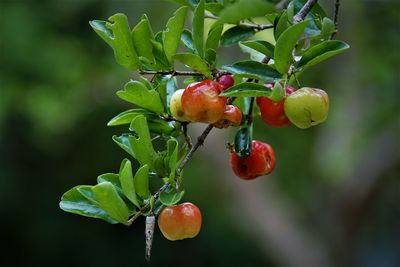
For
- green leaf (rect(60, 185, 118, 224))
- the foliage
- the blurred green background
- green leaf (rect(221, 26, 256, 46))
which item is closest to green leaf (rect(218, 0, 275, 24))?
the foliage

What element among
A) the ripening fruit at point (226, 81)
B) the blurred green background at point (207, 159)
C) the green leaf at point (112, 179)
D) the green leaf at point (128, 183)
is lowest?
the blurred green background at point (207, 159)

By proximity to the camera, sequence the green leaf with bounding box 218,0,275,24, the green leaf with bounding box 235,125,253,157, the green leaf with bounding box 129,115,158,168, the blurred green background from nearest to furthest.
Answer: the green leaf with bounding box 218,0,275,24, the green leaf with bounding box 129,115,158,168, the green leaf with bounding box 235,125,253,157, the blurred green background

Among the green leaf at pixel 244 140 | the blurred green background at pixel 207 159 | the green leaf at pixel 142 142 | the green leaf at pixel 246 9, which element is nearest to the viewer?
the green leaf at pixel 246 9

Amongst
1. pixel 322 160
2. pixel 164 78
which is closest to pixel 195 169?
pixel 322 160

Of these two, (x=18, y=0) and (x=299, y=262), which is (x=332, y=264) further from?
(x=18, y=0)

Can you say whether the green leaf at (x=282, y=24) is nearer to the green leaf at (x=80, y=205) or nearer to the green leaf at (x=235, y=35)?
the green leaf at (x=235, y=35)

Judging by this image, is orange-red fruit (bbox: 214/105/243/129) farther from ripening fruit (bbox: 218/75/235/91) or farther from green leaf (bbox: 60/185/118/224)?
green leaf (bbox: 60/185/118/224)

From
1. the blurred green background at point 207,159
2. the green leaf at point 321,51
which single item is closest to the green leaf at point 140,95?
the green leaf at point 321,51
